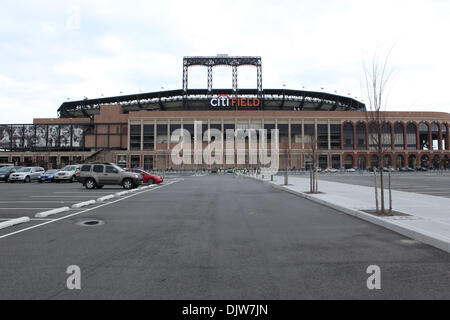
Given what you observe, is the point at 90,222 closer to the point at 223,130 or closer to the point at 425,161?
the point at 223,130

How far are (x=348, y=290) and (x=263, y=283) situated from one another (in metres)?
1.11

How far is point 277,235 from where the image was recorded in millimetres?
6719

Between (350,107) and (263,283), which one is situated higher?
(350,107)

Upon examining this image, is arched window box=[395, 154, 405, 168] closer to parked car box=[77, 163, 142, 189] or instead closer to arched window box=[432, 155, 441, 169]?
arched window box=[432, 155, 441, 169]

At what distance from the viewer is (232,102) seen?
266ft

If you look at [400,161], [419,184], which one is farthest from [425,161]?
[419,184]

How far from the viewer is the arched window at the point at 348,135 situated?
81625 millimetres

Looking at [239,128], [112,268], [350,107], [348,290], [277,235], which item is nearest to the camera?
[348,290]

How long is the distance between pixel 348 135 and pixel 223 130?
36119 mm

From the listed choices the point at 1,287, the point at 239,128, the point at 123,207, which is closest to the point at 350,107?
the point at 239,128

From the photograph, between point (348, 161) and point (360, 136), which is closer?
point (348, 161)

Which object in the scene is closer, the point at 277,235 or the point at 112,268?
the point at 112,268

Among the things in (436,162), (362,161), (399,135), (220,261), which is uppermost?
(399,135)
